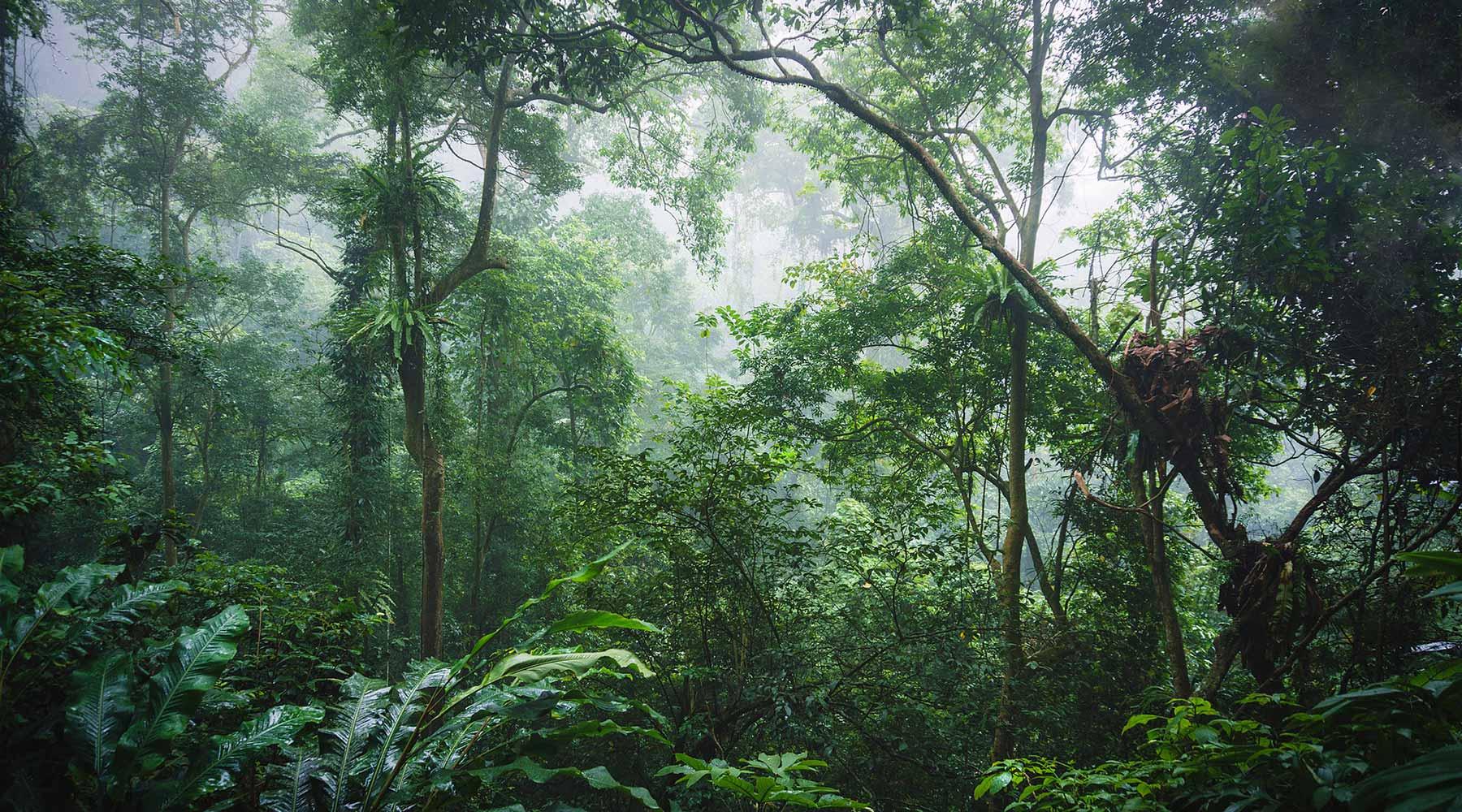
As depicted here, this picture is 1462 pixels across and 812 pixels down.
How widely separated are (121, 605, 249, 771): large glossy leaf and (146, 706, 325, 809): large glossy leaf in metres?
0.07

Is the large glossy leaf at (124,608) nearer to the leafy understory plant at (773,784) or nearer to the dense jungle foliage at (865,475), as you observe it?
the dense jungle foliage at (865,475)

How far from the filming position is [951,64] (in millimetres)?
6223

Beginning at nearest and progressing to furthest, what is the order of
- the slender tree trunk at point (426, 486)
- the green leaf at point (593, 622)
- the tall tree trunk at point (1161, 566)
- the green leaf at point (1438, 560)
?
the green leaf at point (1438, 560)
the green leaf at point (593, 622)
the tall tree trunk at point (1161, 566)
the slender tree trunk at point (426, 486)

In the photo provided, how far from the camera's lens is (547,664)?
1.55 metres

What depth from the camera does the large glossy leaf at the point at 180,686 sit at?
1249mm

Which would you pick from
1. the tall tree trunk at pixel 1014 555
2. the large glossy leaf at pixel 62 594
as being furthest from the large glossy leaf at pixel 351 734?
the tall tree trunk at pixel 1014 555

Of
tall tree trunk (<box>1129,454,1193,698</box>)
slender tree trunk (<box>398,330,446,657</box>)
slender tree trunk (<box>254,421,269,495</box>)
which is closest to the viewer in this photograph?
tall tree trunk (<box>1129,454,1193,698</box>)

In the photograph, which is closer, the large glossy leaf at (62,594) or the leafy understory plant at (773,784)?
the leafy understory plant at (773,784)

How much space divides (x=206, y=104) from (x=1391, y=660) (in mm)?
15519

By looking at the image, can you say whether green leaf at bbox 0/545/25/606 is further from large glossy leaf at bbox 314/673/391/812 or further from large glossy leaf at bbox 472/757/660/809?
large glossy leaf at bbox 472/757/660/809

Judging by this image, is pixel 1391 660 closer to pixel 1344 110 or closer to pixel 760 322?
pixel 1344 110

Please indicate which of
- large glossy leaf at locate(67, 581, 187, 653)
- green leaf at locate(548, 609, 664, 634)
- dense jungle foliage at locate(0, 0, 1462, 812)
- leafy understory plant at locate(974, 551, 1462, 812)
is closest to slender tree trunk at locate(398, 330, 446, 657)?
dense jungle foliage at locate(0, 0, 1462, 812)

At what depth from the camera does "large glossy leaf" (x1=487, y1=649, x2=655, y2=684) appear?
1.50m

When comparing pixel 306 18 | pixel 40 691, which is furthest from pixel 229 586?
pixel 306 18
